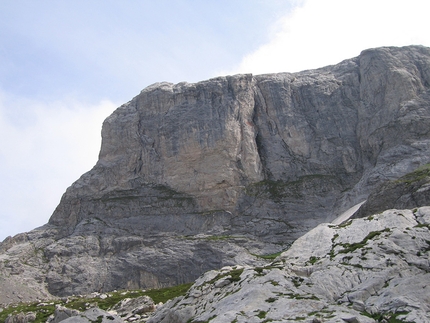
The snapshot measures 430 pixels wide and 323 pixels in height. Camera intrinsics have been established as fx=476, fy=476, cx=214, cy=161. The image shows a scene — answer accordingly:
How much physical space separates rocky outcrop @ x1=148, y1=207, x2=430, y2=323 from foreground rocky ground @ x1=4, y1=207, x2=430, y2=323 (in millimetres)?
54

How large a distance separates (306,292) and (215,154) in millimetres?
72417

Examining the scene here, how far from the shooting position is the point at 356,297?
28.0 metres

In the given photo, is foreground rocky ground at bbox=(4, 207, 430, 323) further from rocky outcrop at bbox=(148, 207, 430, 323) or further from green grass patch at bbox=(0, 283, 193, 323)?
green grass patch at bbox=(0, 283, 193, 323)

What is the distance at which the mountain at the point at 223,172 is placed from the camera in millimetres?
86062

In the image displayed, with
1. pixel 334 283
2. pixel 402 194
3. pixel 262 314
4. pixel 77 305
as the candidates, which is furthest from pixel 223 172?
pixel 262 314

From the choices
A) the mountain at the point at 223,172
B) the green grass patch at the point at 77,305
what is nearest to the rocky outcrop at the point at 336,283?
the green grass patch at the point at 77,305

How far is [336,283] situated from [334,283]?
0.42 feet

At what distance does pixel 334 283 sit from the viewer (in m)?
30.7

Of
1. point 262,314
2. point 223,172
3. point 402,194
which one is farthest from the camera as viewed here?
point 223,172

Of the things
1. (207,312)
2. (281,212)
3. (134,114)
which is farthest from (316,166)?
(207,312)

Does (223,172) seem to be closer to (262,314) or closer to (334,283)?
(334,283)

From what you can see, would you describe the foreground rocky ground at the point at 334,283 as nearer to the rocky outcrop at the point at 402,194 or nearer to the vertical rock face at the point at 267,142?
the rocky outcrop at the point at 402,194

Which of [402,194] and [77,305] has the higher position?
[402,194]

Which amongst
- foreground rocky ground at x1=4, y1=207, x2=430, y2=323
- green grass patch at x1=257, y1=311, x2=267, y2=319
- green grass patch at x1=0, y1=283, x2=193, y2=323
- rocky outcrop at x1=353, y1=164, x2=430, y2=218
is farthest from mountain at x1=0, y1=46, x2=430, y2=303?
green grass patch at x1=257, y1=311, x2=267, y2=319
